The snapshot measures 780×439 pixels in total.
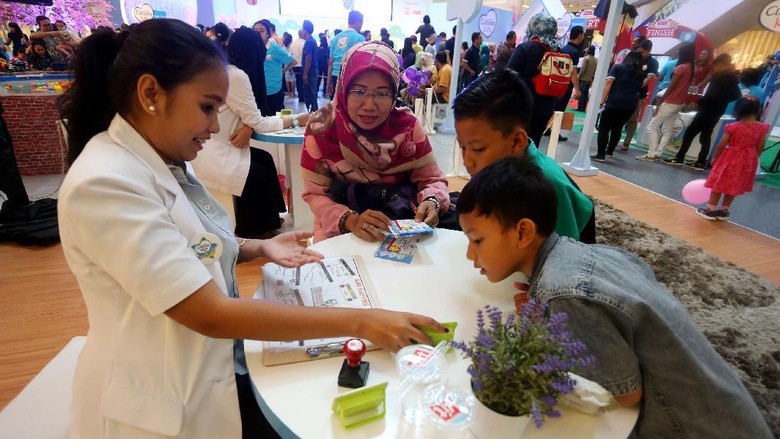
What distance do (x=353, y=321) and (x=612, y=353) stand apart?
1.66ft

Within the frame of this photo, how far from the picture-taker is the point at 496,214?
3.42 ft

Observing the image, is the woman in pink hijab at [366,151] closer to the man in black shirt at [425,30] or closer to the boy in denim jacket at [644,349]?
the boy in denim jacket at [644,349]

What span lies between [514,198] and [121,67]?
92 cm

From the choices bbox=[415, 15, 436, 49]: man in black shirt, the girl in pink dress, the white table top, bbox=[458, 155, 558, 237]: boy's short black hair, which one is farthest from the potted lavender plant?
bbox=[415, 15, 436, 49]: man in black shirt

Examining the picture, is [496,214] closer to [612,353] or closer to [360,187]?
[612,353]

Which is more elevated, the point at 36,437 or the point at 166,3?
the point at 166,3

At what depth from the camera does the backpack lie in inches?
168

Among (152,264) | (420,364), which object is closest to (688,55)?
(420,364)

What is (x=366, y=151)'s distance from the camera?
182cm

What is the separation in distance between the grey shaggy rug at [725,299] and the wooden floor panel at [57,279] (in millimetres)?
310

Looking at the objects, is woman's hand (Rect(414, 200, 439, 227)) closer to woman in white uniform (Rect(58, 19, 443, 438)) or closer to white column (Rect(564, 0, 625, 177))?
woman in white uniform (Rect(58, 19, 443, 438))

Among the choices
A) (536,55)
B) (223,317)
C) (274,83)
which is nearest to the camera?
(223,317)

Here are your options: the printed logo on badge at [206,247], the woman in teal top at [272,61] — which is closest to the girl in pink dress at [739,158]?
the printed logo on badge at [206,247]

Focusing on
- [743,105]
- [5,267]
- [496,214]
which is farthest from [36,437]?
[743,105]
